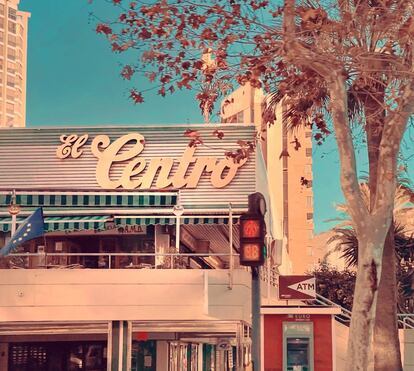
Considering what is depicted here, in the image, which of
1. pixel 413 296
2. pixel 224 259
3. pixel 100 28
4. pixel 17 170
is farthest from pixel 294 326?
pixel 413 296

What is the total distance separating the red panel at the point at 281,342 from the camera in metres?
19.0

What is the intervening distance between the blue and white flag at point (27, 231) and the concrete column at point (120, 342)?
10.6 feet

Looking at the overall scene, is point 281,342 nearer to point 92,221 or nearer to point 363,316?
point 363,316

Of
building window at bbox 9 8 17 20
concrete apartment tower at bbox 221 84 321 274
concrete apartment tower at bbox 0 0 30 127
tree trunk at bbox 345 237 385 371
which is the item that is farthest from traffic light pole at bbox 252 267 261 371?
building window at bbox 9 8 17 20

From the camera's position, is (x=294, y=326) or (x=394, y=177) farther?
(x=294, y=326)

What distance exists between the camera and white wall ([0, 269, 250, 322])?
23.6 meters

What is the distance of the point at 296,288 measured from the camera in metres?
19.2

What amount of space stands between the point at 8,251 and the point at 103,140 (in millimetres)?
5573

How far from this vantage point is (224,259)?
37594mm

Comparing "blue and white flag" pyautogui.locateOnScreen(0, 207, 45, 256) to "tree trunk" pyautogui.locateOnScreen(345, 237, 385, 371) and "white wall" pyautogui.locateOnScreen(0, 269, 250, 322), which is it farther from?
"tree trunk" pyautogui.locateOnScreen(345, 237, 385, 371)

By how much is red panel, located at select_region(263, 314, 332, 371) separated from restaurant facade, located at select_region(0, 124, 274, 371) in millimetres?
3990

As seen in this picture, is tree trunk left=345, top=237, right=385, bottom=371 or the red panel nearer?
tree trunk left=345, top=237, right=385, bottom=371

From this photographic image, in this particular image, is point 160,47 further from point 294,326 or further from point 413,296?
point 413,296

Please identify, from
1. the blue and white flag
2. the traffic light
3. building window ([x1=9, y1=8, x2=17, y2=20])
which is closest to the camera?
the traffic light
